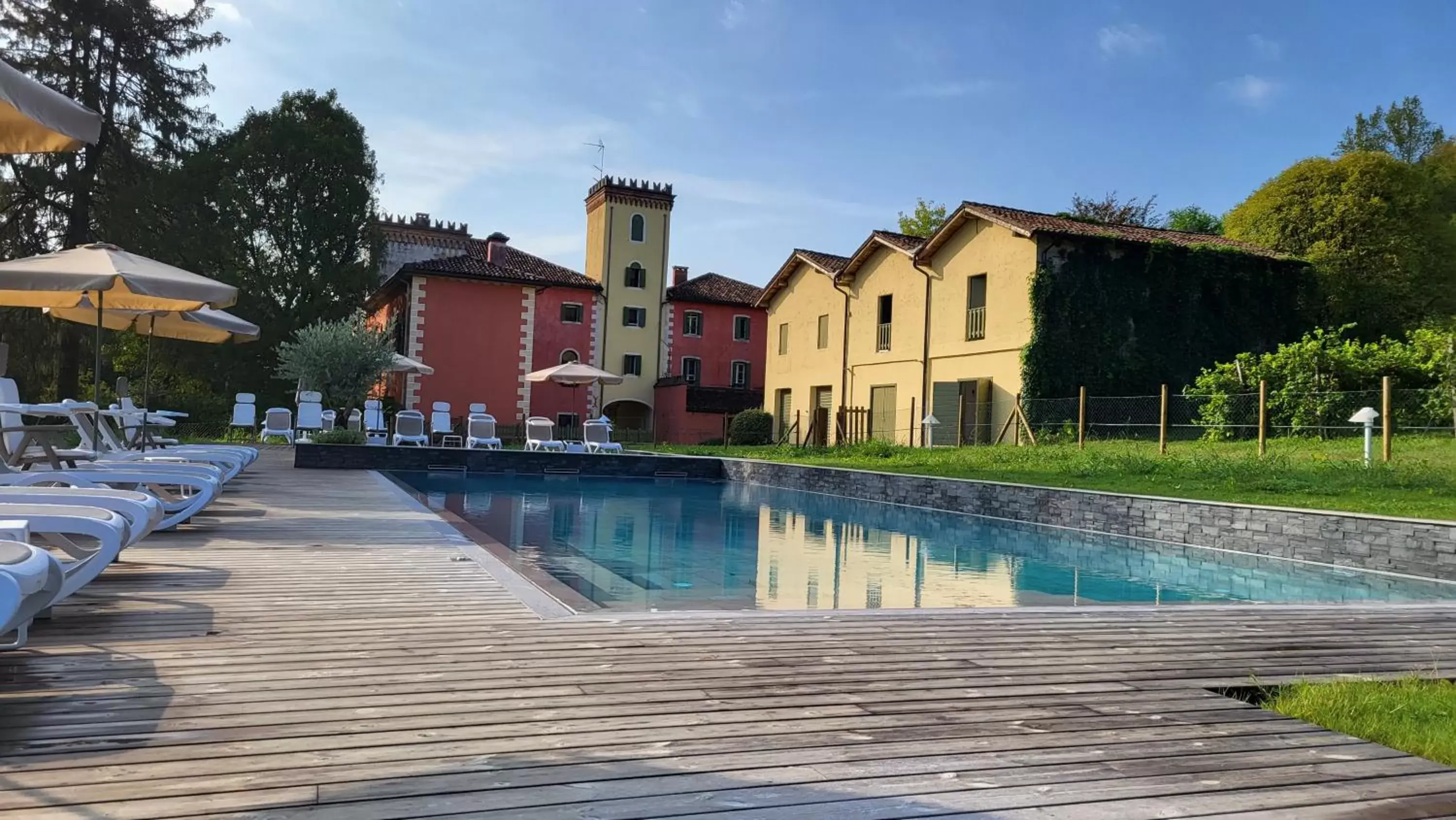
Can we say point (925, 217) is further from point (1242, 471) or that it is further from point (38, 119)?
point (38, 119)

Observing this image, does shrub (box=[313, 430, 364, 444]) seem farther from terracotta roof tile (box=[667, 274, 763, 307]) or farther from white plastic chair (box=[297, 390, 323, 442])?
terracotta roof tile (box=[667, 274, 763, 307])

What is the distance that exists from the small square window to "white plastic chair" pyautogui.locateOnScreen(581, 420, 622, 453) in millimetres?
17850

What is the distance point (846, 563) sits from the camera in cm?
888

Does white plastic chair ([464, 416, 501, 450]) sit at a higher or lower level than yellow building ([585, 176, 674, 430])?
lower

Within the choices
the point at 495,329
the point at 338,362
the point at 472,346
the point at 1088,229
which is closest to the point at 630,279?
the point at 495,329

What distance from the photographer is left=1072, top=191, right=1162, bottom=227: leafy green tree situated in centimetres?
3956

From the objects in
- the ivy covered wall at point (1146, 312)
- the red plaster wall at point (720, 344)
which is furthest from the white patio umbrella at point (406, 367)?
the red plaster wall at point (720, 344)

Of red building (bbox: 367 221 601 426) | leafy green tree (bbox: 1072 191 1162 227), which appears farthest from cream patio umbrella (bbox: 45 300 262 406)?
leafy green tree (bbox: 1072 191 1162 227)

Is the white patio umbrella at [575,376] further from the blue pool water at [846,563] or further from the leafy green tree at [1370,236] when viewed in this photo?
the leafy green tree at [1370,236]

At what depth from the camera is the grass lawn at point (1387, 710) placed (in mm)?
2975

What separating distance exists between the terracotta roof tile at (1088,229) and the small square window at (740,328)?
16.1 meters

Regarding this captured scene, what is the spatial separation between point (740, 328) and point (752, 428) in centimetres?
857

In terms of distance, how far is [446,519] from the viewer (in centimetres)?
823

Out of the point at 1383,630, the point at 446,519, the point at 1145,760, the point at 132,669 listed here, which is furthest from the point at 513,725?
the point at 446,519
